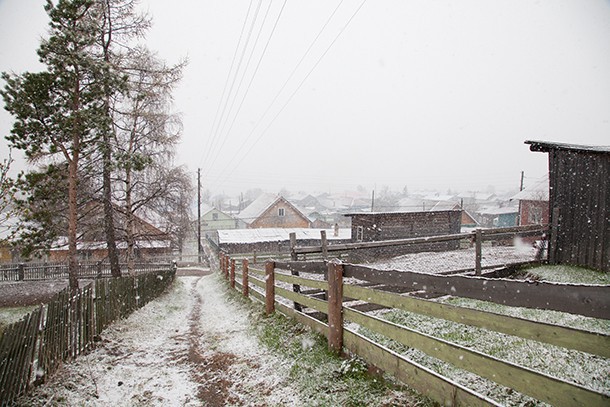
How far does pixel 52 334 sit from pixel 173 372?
67.8 inches

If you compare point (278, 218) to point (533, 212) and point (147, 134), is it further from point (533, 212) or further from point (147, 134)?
point (147, 134)

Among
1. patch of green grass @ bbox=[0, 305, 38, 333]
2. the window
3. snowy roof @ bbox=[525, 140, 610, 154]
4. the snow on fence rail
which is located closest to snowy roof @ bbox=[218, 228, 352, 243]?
the window

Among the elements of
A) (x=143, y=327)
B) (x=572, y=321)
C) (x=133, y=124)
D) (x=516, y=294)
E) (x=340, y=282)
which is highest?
(x=133, y=124)

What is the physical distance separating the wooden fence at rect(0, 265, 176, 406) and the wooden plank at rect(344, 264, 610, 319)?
437 centimetres

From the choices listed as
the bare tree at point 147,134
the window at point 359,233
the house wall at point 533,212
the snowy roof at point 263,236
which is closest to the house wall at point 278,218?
the snowy roof at point 263,236

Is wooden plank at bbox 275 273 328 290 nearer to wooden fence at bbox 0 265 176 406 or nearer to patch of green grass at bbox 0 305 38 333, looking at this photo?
wooden fence at bbox 0 265 176 406

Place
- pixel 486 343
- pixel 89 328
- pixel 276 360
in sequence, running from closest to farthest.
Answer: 1. pixel 486 343
2. pixel 276 360
3. pixel 89 328

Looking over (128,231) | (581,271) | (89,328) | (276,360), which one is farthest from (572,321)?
(128,231)

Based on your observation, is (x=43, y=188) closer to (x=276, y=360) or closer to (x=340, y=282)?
(x=276, y=360)

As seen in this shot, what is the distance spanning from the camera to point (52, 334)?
4.55 metres

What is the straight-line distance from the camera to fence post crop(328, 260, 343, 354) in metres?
4.13

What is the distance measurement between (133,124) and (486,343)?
54.7 ft

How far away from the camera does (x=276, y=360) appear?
464 centimetres

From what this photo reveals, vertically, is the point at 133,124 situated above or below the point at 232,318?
above
